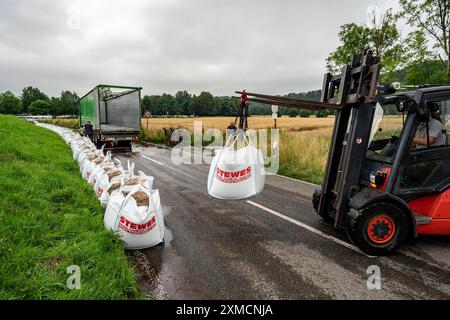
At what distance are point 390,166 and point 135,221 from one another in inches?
137

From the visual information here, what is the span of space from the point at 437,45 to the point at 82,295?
70.3 ft

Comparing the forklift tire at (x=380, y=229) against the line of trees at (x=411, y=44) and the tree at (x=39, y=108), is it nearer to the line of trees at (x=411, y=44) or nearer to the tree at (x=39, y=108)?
the line of trees at (x=411, y=44)

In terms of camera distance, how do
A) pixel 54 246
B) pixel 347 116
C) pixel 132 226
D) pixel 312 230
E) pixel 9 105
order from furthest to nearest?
pixel 9 105 < pixel 312 230 < pixel 347 116 < pixel 132 226 < pixel 54 246

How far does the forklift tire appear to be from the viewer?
3736 millimetres

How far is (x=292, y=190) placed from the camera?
763 cm

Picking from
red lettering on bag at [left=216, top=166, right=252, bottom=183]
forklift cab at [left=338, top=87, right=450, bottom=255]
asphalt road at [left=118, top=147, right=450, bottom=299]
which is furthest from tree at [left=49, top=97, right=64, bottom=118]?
forklift cab at [left=338, top=87, right=450, bottom=255]

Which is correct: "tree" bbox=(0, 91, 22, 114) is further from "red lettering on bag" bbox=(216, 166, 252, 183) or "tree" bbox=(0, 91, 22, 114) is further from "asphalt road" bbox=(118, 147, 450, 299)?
"red lettering on bag" bbox=(216, 166, 252, 183)

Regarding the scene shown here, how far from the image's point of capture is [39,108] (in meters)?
101

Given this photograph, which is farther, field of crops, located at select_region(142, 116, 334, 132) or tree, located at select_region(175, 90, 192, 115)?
tree, located at select_region(175, 90, 192, 115)

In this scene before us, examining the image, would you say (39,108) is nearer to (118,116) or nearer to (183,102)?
(183,102)

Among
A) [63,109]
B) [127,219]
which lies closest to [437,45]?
[127,219]

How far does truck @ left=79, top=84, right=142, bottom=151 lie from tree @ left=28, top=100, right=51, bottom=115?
96.6m

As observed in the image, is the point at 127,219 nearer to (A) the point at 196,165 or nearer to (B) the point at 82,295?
(B) the point at 82,295
